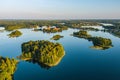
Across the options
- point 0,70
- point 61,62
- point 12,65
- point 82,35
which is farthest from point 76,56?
point 82,35

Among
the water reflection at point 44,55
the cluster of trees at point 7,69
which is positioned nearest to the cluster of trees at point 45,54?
the water reflection at point 44,55

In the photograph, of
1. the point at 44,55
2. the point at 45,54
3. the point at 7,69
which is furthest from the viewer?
the point at 45,54

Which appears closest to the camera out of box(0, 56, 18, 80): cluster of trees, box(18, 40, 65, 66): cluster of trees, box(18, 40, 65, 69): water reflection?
box(0, 56, 18, 80): cluster of trees

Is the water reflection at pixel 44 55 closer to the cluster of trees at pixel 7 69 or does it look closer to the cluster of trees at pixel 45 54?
the cluster of trees at pixel 45 54

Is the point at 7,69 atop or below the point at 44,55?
below

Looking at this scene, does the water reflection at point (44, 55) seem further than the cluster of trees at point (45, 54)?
No

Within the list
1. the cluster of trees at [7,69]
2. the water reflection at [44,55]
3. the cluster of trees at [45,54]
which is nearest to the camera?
the cluster of trees at [7,69]

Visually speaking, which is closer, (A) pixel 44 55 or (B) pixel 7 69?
(B) pixel 7 69

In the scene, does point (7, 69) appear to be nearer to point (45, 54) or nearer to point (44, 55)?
point (44, 55)

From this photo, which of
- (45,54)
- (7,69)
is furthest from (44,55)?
(7,69)

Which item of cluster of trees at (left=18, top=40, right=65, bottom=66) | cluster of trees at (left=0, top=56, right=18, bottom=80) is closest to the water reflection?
cluster of trees at (left=18, top=40, right=65, bottom=66)

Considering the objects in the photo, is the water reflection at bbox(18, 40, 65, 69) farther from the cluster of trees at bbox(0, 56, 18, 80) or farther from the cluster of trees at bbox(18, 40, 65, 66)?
the cluster of trees at bbox(0, 56, 18, 80)
